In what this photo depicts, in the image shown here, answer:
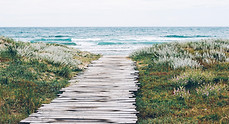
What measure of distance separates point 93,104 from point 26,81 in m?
3.41

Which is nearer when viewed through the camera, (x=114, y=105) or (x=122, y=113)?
(x=122, y=113)

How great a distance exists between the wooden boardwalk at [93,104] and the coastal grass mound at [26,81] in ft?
1.80

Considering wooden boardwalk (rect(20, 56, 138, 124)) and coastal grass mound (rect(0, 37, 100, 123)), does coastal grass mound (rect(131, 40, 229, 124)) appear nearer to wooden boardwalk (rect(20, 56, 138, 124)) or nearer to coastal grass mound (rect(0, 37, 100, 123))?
wooden boardwalk (rect(20, 56, 138, 124))

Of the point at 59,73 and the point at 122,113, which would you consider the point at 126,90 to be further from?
the point at 59,73

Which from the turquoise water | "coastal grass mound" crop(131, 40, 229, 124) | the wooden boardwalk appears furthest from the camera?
the turquoise water

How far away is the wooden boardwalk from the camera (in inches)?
210

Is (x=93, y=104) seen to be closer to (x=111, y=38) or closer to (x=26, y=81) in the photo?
Answer: (x=26, y=81)

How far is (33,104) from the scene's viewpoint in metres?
6.55

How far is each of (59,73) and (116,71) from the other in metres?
2.55

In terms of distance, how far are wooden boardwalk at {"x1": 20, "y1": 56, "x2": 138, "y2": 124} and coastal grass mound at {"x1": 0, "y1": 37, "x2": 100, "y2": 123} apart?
547mm

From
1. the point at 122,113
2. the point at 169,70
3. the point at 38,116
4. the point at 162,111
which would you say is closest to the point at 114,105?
the point at 122,113

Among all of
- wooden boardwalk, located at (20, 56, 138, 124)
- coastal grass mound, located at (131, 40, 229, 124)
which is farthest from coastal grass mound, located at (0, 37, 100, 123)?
coastal grass mound, located at (131, 40, 229, 124)

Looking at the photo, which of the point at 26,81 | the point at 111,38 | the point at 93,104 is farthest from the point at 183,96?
the point at 111,38

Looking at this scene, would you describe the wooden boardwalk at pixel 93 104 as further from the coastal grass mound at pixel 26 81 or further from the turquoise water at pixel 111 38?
the turquoise water at pixel 111 38
